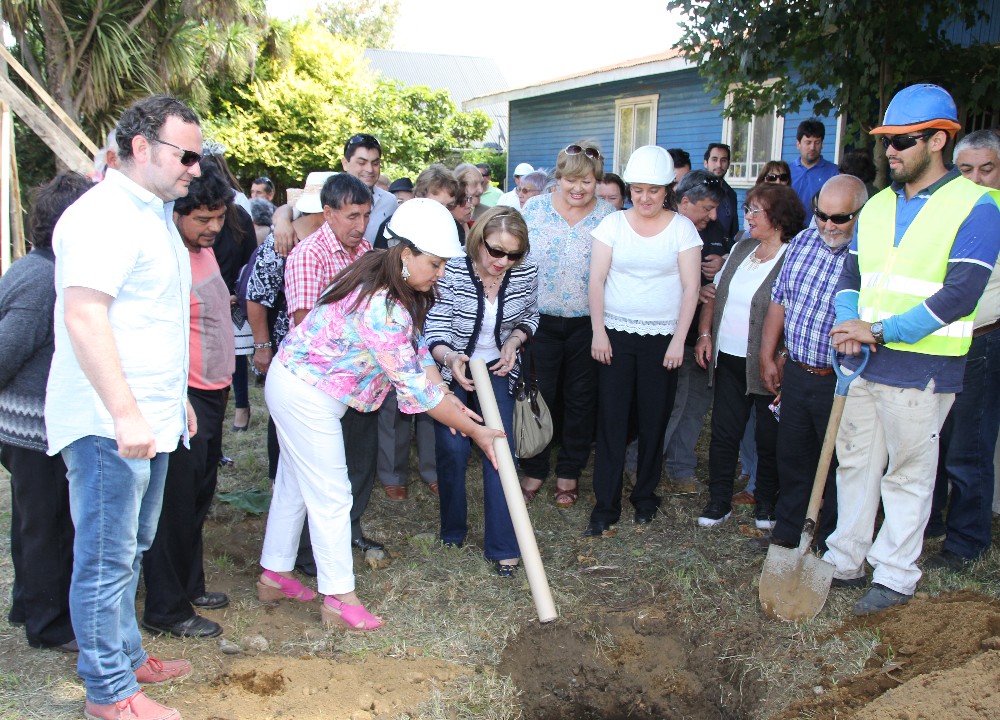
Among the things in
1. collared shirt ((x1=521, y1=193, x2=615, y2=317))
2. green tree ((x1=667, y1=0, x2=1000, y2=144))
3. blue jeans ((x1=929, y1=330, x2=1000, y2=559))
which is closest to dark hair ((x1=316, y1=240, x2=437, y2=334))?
collared shirt ((x1=521, y1=193, x2=615, y2=317))

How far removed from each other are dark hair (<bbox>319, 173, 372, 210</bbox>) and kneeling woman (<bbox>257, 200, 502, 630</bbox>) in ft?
2.47

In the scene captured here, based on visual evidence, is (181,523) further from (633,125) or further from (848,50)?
(633,125)

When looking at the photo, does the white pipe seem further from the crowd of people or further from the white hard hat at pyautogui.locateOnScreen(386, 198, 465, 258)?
the white hard hat at pyautogui.locateOnScreen(386, 198, 465, 258)

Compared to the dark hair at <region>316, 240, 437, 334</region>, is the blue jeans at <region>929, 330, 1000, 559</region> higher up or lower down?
lower down

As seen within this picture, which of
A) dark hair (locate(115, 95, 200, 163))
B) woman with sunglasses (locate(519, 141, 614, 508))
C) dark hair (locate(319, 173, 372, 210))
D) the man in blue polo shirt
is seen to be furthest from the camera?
the man in blue polo shirt

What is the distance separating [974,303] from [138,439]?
314 centimetres

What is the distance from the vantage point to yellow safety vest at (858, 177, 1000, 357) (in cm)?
333

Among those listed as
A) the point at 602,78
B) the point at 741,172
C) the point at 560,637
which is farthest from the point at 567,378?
the point at 602,78

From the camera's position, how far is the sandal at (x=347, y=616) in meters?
3.60

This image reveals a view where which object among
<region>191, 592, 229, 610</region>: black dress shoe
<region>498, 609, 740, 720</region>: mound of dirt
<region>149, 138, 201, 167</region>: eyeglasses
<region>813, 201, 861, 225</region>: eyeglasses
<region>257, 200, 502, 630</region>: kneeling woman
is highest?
<region>149, 138, 201, 167</region>: eyeglasses

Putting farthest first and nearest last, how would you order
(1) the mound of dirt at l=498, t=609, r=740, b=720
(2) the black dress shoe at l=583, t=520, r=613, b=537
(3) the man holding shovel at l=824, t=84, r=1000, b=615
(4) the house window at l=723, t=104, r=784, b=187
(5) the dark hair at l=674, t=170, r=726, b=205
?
(4) the house window at l=723, t=104, r=784, b=187
(5) the dark hair at l=674, t=170, r=726, b=205
(2) the black dress shoe at l=583, t=520, r=613, b=537
(1) the mound of dirt at l=498, t=609, r=740, b=720
(3) the man holding shovel at l=824, t=84, r=1000, b=615

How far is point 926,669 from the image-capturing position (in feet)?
10.4

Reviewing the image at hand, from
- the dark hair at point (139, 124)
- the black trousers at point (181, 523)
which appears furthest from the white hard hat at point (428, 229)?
the black trousers at point (181, 523)

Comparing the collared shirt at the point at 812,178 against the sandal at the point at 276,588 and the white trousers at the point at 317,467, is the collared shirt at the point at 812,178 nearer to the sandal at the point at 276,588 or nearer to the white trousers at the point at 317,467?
the white trousers at the point at 317,467
